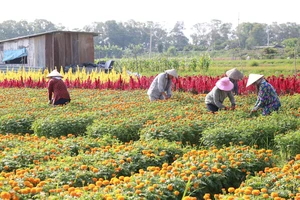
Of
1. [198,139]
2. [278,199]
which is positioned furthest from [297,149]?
[278,199]

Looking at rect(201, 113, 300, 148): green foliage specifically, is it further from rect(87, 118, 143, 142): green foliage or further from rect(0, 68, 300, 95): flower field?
rect(0, 68, 300, 95): flower field

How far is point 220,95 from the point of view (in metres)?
8.09

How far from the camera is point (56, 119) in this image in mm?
7312

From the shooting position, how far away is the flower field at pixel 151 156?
375 centimetres

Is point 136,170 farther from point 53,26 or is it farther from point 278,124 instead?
point 53,26

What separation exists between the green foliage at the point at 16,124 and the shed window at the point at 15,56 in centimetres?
1748

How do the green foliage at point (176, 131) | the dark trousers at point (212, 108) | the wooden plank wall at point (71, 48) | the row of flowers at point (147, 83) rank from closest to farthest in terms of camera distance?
the green foliage at point (176, 131)
the dark trousers at point (212, 108)
the row of flowers at point (147, 83)
the wooden plank wall at point (71, 48)

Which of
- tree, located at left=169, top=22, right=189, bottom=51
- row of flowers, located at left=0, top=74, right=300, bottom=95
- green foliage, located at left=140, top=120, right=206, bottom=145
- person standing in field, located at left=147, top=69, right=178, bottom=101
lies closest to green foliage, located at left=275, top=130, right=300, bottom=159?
green foliage, located at left=140, top=120, right=206, bottom=145

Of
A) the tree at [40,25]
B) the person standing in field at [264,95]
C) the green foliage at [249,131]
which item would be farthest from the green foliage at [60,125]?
the tree at [40,25]

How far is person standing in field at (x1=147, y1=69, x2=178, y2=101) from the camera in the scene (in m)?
9.49

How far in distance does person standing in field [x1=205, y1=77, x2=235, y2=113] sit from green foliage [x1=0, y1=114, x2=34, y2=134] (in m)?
3.08

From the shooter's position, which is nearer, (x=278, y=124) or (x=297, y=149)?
(x=297, y=149)

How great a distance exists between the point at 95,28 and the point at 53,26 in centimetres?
839

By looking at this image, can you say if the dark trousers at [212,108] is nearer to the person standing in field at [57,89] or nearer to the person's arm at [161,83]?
the person's arm at [161,83]
